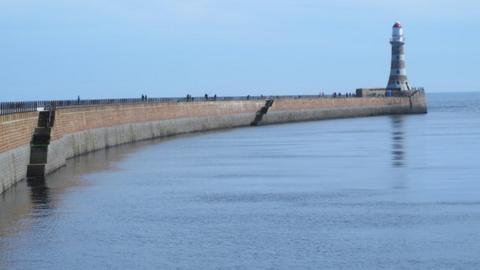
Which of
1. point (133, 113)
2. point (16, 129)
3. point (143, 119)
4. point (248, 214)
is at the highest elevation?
point (16, 129)

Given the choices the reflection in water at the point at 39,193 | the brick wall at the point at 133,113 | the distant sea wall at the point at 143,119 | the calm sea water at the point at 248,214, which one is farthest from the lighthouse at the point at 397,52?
the reflection in water at the point at 39,193

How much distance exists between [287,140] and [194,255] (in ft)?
158

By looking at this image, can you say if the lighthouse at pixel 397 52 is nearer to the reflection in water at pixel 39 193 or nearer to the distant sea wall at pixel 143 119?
the distant sea wall at pixel 143 119

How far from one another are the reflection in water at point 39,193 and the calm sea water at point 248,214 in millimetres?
67

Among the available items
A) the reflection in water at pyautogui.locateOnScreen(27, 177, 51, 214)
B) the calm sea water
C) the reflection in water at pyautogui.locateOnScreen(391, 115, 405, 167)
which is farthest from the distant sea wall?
the reflection in water at pyautogui.locateOnScreen(391, 115, 405, 167)

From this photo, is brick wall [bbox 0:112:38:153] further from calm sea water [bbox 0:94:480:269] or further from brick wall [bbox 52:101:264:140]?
brick wall [bbox 52:101:264:140]

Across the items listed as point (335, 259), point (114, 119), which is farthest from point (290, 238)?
point (114, 119)

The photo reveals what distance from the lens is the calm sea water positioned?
22.8m

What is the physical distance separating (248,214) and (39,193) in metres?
8.60

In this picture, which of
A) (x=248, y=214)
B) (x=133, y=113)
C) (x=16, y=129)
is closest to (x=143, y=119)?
(x=133, y=113)

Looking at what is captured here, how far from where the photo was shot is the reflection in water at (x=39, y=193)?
31.8m

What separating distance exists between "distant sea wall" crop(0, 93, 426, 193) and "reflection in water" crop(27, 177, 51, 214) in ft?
2.04

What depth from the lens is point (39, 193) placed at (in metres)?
35.0

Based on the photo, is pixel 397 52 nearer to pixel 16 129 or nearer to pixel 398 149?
pixel 398 149
